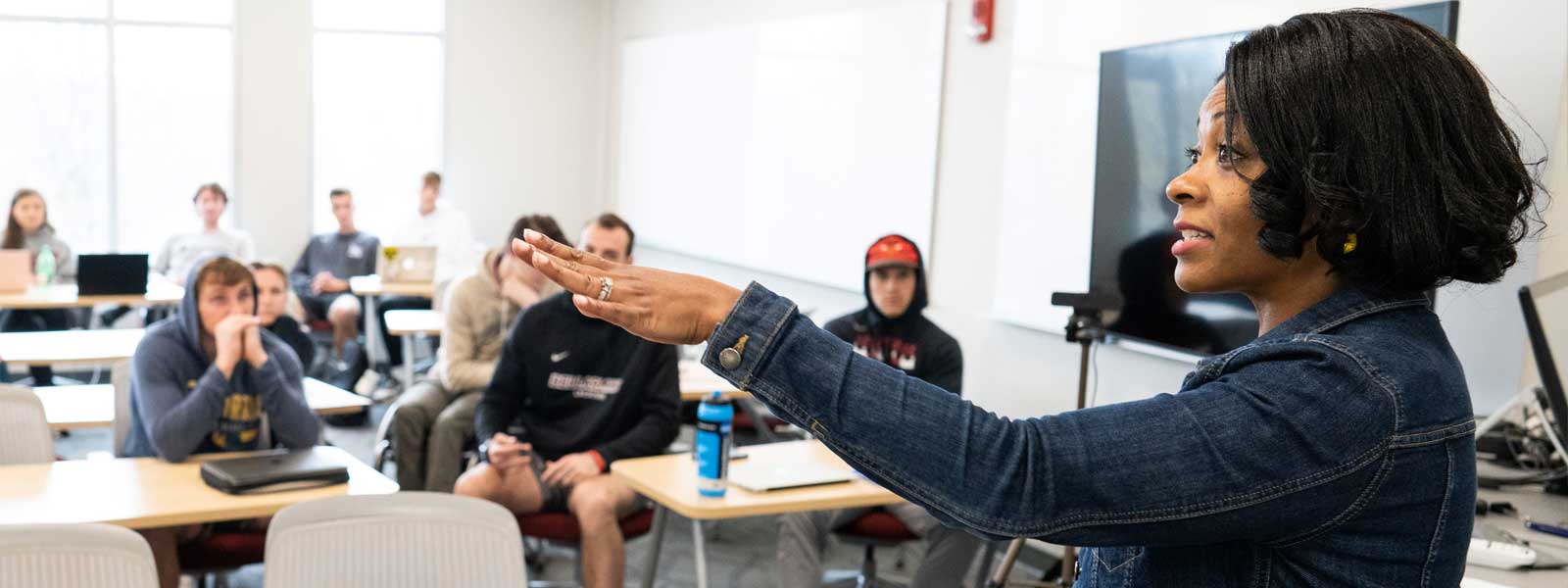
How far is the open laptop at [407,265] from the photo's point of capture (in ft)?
26.2

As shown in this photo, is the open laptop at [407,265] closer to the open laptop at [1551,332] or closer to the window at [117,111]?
the window at [117,111]

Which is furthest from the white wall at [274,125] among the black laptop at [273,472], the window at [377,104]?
the black laptop at [273,472]

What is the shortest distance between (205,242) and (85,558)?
270 inches

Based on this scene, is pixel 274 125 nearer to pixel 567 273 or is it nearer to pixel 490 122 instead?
pixel 490 122

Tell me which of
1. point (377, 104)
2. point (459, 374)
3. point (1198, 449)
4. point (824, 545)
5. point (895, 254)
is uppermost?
point (377, 104)

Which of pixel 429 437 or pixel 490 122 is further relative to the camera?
pixel 490 122

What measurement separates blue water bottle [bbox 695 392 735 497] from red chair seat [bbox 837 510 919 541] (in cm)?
81

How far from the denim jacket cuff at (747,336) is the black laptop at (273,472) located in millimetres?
2630

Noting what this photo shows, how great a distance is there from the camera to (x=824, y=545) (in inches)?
161

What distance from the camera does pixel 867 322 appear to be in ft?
15.4

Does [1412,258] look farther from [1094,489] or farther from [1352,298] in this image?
[1094,489]

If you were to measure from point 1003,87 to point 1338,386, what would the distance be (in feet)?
15.0

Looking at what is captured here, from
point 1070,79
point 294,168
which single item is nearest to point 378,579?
point 1070,79

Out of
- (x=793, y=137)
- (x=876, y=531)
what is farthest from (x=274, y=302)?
(x=876, y=531)
